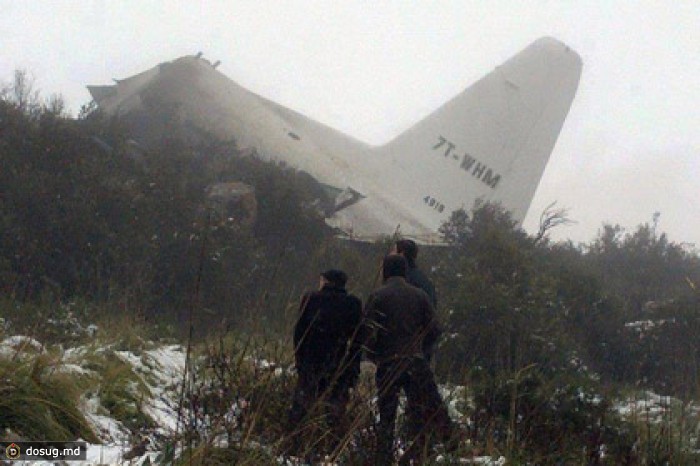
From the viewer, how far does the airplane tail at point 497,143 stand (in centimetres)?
2391

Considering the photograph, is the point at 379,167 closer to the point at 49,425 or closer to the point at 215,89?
the point at 215,89

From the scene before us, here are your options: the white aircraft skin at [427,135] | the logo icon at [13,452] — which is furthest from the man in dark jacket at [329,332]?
the white aircraft skin at [427,135]

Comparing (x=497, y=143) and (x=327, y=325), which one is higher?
(x=497, y=143)

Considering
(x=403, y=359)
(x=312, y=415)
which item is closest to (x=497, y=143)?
(x=403, y=359)

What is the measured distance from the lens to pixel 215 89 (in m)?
23.9

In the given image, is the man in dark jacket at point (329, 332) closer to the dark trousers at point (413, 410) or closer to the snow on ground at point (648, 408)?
the dark trousers at point (413, 410)

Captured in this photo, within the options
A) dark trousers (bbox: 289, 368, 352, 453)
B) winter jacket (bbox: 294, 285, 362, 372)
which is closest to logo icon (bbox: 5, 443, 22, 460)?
dark trousers (bbox: 289, 368, 352, 453)

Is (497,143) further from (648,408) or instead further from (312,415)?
(312,415)

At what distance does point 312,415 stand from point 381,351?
1.47 meters

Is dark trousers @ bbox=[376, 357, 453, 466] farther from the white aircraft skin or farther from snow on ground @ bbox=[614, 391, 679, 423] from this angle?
the white aircraft skin

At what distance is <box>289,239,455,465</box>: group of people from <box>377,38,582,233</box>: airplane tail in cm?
1745

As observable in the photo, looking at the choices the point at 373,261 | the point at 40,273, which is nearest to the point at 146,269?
the point at 40,273

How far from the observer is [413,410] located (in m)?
5.18

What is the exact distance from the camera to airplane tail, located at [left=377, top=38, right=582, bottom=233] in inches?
941
